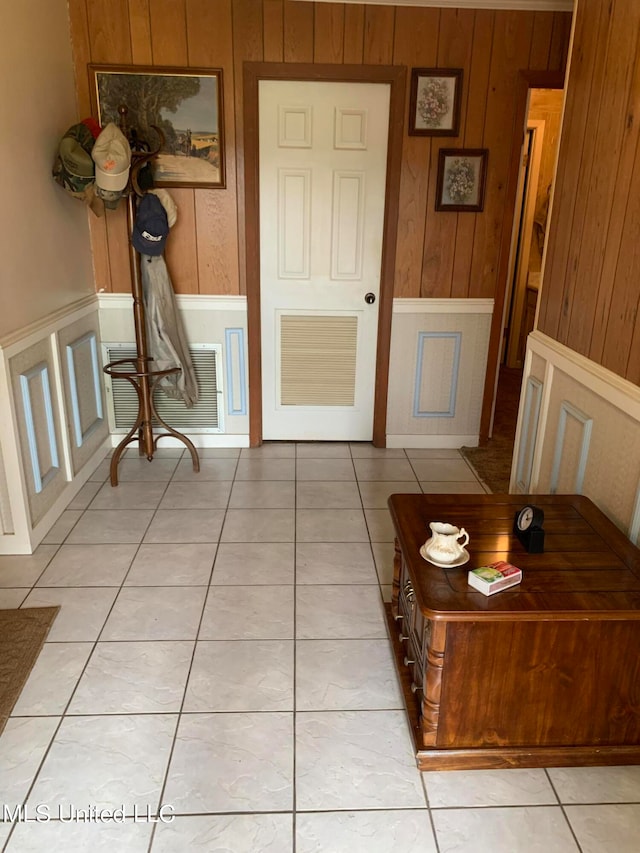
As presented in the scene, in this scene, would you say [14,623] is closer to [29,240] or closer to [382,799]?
[382,799]

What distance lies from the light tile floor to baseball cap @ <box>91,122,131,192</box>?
156 centimetres

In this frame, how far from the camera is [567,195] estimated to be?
2.36 metres

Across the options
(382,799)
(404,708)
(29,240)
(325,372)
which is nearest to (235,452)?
(325,372)

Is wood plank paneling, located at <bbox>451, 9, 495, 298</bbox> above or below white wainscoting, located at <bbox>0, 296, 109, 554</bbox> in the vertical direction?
above

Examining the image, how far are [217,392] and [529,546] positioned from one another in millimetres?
2449

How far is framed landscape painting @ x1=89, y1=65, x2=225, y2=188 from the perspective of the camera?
325 cm

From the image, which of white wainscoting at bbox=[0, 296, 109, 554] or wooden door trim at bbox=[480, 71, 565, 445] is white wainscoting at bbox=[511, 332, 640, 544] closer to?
wooden door trim at bbox=[480, 71, 565, 445]

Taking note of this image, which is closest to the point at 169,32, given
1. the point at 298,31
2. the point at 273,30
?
the point at 273,30

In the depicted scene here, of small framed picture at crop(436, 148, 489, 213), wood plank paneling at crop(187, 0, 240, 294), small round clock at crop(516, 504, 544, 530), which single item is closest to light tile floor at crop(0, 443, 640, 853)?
small round clock at crop(516, 504, 544, 530)

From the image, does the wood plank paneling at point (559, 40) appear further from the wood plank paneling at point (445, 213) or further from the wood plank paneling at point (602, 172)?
the wood plank paneling at point (602, 172)

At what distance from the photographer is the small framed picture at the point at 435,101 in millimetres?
3320

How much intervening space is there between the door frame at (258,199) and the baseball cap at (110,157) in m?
0.77

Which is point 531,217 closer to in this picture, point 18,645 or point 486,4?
point 486,4

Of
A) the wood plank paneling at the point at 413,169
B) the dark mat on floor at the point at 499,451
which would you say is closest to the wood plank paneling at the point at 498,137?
the wood plank paneling at the point at 413,169
